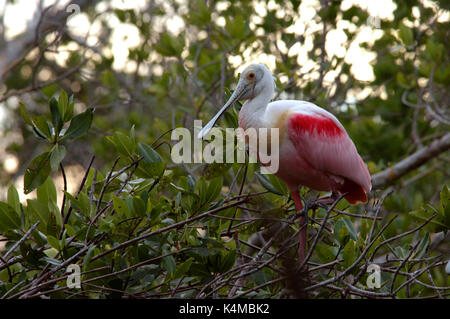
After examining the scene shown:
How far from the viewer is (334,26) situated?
6441mm

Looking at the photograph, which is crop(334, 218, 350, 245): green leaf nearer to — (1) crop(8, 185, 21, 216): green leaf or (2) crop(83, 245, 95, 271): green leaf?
(2) crop(83, 245, 95, 271): green leaf

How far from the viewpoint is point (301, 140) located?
385 cm

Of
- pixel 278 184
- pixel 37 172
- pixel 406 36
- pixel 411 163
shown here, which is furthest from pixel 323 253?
pixel 406 36

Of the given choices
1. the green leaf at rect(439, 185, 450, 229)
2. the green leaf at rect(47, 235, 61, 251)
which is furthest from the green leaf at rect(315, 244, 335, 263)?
the green leaf at rect(47, 235, 61, 251)

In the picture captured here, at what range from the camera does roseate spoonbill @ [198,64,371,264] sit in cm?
377

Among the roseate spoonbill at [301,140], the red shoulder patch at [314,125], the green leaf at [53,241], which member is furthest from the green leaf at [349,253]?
the green leaf at [53,241]

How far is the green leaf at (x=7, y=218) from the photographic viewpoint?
11.0ft

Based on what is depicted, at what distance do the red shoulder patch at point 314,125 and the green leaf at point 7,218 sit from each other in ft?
5.55

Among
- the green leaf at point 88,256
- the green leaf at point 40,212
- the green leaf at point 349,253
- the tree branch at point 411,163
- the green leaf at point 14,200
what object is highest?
the green leaf at point 14,200

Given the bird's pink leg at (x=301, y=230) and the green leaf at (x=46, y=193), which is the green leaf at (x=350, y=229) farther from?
the green leaf at (x=46, y=193)

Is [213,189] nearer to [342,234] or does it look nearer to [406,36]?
[342,234]

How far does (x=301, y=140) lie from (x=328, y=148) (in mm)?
240

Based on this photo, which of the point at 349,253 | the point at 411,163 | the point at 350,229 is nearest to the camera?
the point at 349,253

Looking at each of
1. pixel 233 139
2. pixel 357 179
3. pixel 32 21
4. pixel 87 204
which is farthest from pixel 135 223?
pixel 32 21
